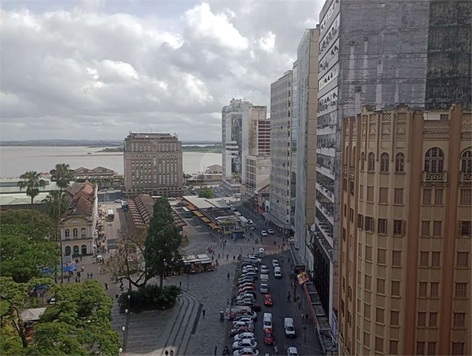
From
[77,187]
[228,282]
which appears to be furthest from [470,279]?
[77,187]

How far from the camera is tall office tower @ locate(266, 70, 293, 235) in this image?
57.9m

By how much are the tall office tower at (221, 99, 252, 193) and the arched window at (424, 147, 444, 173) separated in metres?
93.3

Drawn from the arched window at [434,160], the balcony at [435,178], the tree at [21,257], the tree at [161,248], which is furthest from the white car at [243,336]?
the arched window at [434,160]

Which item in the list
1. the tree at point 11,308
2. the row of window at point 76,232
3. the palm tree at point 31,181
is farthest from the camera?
the row of window at point 76,232

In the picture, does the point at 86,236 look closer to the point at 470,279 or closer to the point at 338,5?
the point at 338,5

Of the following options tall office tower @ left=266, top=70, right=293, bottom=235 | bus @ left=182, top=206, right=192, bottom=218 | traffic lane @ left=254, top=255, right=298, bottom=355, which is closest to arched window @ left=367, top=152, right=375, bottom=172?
traffic lane @ left=254, top=255, right=298, bottom=355

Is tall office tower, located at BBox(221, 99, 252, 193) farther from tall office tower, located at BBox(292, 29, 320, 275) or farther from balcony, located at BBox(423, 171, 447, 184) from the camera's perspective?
balcony, located at BBox(423, 171, 447, 184)

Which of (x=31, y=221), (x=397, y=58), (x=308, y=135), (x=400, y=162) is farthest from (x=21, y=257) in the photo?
(x=397, y=58)

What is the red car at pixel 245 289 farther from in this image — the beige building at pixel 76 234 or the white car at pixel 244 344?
the beige building at pixel 76 234

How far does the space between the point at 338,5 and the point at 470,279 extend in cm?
1843

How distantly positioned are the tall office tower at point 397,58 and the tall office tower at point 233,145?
83.9 meters

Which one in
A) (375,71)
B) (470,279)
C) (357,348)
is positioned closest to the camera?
(470,279)

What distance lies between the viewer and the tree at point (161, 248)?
33.1 meters

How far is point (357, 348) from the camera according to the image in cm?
1984
